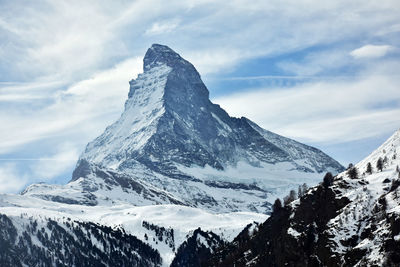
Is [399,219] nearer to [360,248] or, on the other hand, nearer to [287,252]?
[360,248]

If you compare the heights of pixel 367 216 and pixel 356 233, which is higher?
pixel 367 216

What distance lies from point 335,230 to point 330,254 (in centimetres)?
993

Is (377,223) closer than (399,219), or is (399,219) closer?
(399,219)

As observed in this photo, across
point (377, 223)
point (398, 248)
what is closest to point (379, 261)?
point (398, 248)

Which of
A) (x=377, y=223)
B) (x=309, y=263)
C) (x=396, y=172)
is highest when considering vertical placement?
(x=396, y=172)

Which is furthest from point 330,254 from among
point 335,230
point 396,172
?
point 396,172

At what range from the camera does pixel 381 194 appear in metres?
187

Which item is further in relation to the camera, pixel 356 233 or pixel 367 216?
pixel 367 216

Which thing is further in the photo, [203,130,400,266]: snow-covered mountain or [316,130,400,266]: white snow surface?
[316,130,400,266]: white snow surface

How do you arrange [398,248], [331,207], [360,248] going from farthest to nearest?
[331,207] < [360,248] < [398,248]

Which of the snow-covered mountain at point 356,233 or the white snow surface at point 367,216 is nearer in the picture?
the snow-covered mountain at point 356,233

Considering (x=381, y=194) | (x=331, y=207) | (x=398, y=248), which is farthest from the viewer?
(x=331, y=207)

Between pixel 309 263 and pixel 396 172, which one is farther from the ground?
pixel 396 172

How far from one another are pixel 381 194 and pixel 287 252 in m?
37.2
